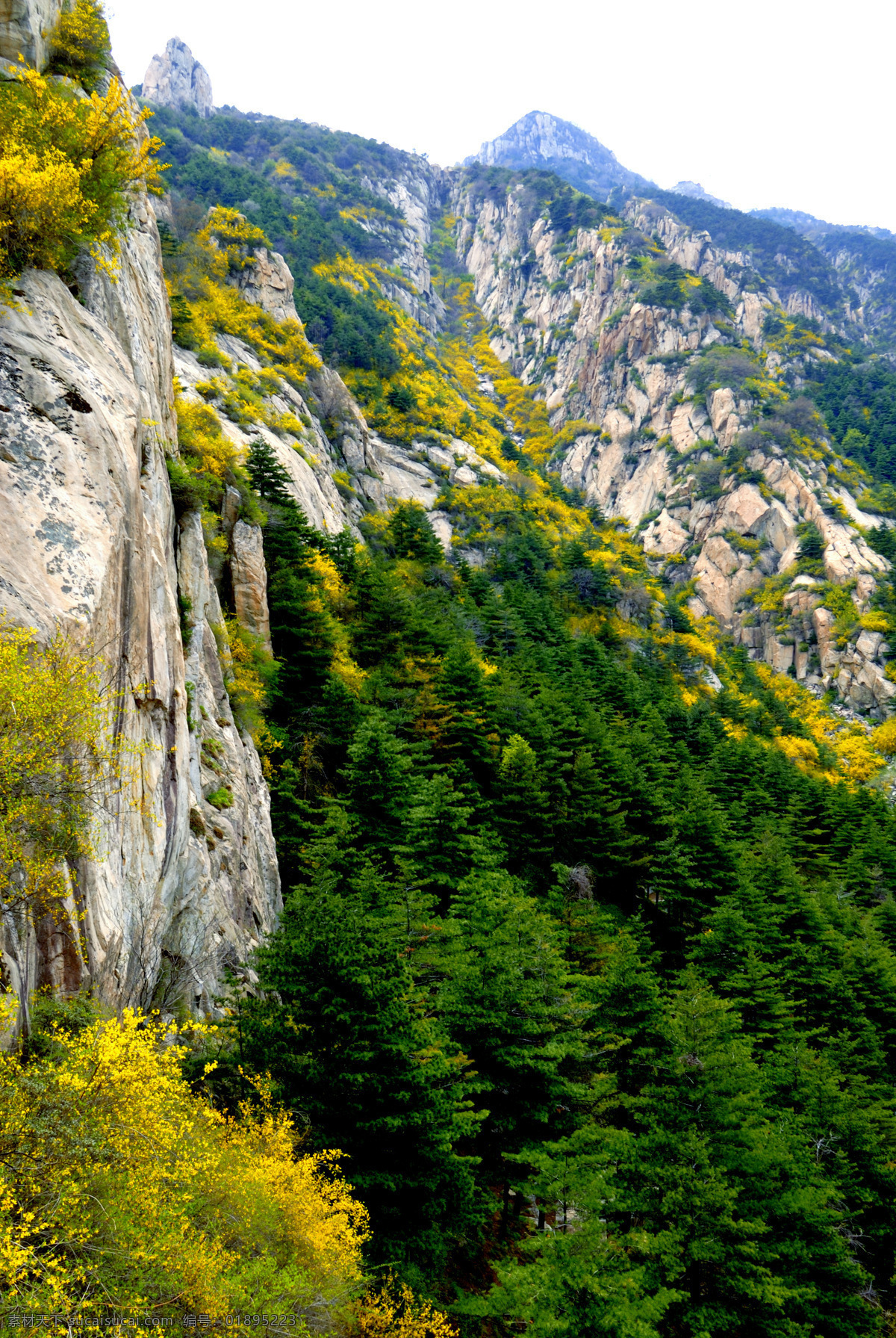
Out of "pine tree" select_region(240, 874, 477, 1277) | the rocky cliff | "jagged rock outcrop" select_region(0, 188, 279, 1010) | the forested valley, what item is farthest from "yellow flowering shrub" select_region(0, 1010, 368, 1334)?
the rocky cliff

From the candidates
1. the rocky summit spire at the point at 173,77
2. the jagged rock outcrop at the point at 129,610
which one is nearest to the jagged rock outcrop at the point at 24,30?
the jagged rock outcrop at the point at 129,610

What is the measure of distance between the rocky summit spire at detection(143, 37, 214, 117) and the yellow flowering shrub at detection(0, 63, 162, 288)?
7051 inches

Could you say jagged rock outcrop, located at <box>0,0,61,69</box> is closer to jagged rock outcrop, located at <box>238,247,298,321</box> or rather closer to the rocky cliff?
jagged rock outcrop, located at <box>238,247,298,321</box>

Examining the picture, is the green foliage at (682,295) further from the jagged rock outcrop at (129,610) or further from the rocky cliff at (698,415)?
the jagged rock outcrop at (129,610)

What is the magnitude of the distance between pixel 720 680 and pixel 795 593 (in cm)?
2272

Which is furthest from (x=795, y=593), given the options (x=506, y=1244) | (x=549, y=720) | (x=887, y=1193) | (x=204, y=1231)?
(x=204, y=1231)

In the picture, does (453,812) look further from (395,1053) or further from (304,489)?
(304,489)

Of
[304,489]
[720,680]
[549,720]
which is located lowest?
[720,680]

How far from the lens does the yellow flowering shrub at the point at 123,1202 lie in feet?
19.4

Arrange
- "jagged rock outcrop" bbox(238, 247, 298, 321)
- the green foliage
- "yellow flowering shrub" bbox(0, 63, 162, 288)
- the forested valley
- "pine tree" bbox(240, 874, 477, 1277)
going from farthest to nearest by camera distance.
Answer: the green foliage, "jagged rock outcrop" bbox(238, 247, 298, 321), "pine tree" bbox(240, 874, 477, 1277), "yellow flowering shrub" bbox(0, 63, 162, 288), the forested valley

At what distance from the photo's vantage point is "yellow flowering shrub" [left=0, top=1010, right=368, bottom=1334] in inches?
233

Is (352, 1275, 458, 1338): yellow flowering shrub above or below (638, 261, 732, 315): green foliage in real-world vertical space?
below

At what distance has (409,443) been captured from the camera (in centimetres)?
7544

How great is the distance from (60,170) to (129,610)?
7668mm
